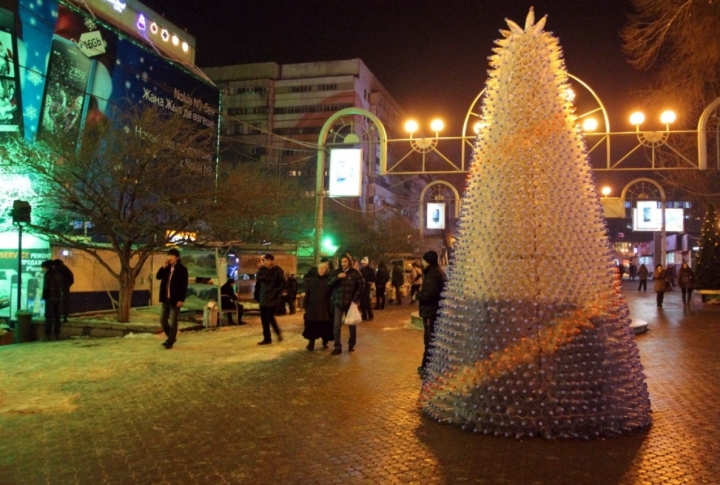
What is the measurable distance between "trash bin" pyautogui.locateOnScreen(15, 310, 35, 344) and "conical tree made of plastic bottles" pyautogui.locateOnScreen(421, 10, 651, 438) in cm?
1019

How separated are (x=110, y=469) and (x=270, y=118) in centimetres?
8190

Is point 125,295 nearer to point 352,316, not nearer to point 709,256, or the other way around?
point 352,316

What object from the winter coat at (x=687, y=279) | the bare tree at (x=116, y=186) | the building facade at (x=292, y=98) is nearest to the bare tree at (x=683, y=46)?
the winter coat at (x=687, y=279)

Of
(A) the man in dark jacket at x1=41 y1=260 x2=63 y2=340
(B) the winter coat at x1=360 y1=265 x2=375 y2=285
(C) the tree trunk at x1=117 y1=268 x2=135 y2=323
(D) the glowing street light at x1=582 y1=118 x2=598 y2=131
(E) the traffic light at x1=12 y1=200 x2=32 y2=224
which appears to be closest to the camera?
(E) the traffic light at x1=12 y1=200 x2=32 y2=224

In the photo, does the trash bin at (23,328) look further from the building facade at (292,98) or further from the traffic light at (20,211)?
the building facade at (292,98)

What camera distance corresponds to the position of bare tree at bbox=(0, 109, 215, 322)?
12289 millimetres

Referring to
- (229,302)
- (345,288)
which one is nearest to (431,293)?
(345,288)

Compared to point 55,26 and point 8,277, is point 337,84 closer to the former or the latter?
point 55,26

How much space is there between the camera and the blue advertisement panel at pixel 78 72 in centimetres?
2058

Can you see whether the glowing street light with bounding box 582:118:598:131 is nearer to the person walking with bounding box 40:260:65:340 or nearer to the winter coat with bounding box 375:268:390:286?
the winter coat with bounding box 375:268:390:286

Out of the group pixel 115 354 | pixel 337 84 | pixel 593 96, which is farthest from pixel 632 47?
pixel 337 84

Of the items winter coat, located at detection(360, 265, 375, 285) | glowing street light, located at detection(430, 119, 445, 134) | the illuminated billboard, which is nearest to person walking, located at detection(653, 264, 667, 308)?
the illuminated billboard

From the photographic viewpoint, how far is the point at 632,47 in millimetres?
13383

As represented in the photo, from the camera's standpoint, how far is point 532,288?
5.12 m
